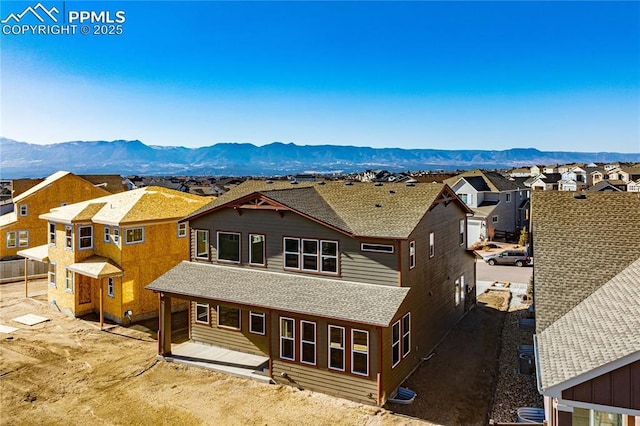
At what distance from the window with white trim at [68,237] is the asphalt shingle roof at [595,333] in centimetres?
2394

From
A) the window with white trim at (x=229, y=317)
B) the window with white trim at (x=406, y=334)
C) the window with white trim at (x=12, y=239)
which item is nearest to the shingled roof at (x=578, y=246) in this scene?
the window with white trim at (x=406, y=334)

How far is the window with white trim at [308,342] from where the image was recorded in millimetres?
15773

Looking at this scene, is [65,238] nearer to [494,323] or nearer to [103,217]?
[103,217]

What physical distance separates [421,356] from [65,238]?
20.6 m

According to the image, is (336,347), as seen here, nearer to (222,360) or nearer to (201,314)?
(222,360)

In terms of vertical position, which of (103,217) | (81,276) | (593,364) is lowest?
(81,276)

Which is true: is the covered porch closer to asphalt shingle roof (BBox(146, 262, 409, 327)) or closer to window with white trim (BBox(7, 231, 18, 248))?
asphalt shingle roof (BBox(146, 262, 409, 327))

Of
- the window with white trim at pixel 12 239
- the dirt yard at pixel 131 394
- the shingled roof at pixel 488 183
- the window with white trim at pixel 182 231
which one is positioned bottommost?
the dirt yard at pixel 131 394

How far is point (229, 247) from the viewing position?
1986 centimetres

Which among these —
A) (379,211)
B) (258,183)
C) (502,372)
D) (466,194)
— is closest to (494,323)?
(502,372)

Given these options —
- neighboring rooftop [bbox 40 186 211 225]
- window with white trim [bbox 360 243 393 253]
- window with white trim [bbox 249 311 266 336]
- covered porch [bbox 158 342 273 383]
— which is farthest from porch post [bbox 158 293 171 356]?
window with white trim [bbox 360 243 393 253]

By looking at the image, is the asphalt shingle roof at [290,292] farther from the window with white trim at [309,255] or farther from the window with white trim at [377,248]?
the window with white trim at [377,248]

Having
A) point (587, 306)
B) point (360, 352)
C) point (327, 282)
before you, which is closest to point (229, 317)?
point (327, 282)

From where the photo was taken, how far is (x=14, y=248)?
36156mm
